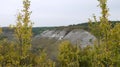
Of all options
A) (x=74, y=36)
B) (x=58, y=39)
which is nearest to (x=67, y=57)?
(x=74, y=36)

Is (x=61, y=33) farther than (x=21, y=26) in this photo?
Yes

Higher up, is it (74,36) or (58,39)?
(74,36)

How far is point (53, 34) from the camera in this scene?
402ft

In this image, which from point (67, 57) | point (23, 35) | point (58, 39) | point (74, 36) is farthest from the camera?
point (58, 39)

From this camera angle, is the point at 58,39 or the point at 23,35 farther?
the point at 58,39

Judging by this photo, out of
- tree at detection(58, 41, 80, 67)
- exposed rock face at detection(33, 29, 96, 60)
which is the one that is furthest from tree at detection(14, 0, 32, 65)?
exposed rock face at detection(33, 29, 96, 60)

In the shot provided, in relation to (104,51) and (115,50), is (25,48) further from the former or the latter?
(115,50)

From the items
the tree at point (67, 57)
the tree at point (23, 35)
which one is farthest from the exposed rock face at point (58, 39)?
the tree at point (23, 35)

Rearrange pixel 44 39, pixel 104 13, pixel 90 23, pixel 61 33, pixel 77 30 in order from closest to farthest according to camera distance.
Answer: pixel 104 13 < pixel 90 23 < pixel 77 30 < pixel 61 33 < pixel 44 39

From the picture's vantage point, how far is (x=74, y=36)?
104 metres

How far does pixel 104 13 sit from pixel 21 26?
6189 millimetres

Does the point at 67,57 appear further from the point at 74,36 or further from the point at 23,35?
the point at 74,36

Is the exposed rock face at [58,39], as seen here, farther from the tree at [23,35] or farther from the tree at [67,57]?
the tree at [23,35]

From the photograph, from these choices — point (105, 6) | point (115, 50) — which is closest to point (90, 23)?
point (115, 50)
